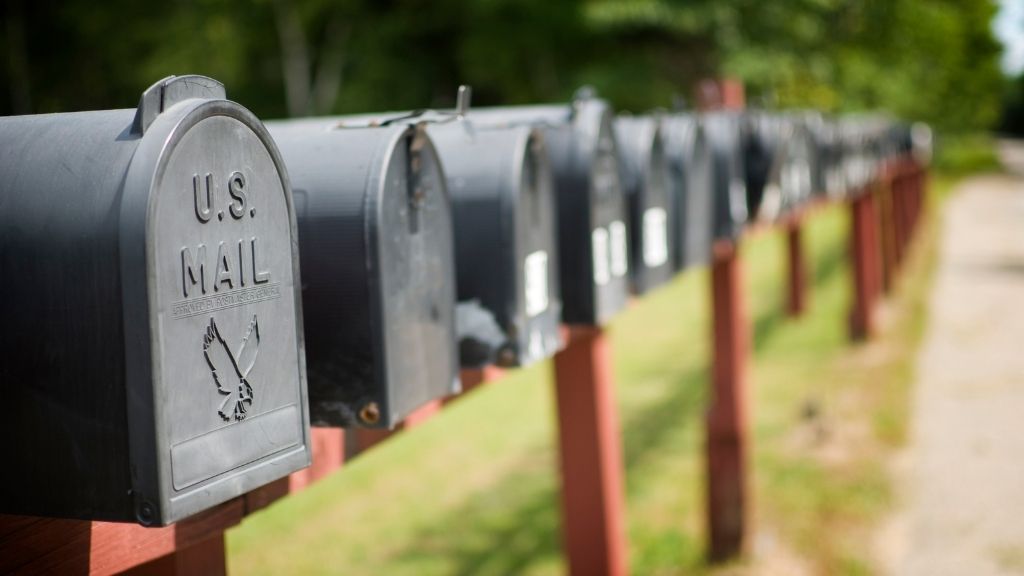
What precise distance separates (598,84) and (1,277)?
1867 cm

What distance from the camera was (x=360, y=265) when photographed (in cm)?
146

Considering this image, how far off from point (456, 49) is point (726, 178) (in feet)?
63.3

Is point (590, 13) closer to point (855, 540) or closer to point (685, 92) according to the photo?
point (685, 92)

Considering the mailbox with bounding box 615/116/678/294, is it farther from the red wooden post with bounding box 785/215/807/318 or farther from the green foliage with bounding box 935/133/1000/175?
the green foliage with bounding box 935/133/1000/175

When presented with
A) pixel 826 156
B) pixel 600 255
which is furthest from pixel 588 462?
pixel 826 156

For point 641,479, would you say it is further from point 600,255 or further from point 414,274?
point 414,274

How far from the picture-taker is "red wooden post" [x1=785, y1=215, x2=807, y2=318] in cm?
976

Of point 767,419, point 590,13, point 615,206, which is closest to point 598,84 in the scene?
point 590,13

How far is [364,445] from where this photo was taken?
Result: 165cm

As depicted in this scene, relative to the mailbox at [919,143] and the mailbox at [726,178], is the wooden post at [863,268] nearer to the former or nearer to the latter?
the mailbox at [919,143]

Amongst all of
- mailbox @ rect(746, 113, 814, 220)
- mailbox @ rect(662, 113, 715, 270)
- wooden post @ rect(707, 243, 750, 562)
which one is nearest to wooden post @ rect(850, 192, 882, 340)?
mailbox @ rect(746, 113, 814, 220)

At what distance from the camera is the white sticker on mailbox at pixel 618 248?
2468 mm

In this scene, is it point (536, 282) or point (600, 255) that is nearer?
point (536, 282)

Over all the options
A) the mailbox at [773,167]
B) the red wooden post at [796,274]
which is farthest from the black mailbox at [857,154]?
the mailbox at [773,167]
